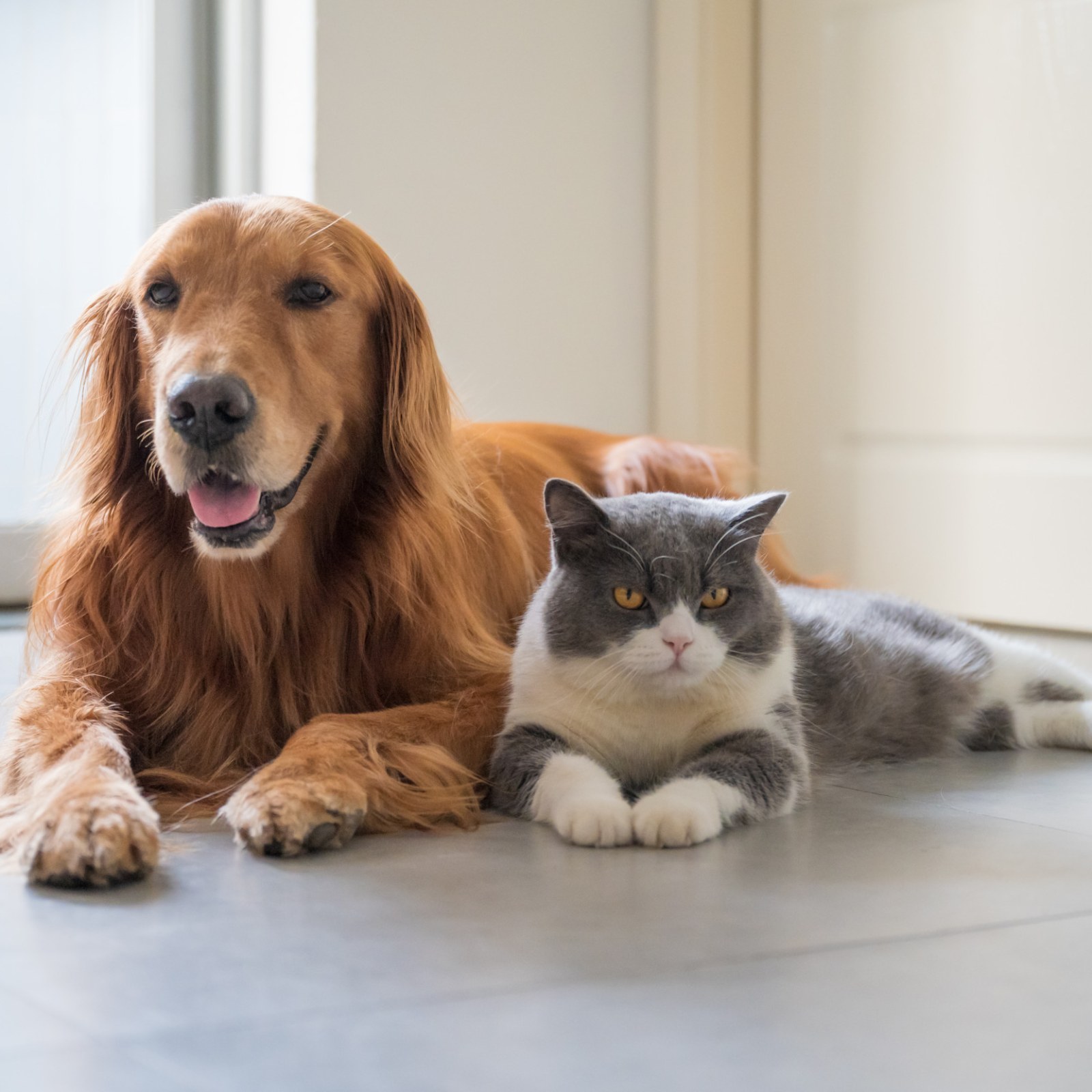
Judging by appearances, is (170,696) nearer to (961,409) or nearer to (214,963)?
(214,963)

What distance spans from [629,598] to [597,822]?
11.1 inches

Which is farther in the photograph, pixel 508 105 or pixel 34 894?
pixel 508 105

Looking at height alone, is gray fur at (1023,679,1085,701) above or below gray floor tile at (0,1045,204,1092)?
above

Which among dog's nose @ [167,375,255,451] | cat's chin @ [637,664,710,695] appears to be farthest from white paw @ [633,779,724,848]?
dog's nose @ [167,375,255,451]

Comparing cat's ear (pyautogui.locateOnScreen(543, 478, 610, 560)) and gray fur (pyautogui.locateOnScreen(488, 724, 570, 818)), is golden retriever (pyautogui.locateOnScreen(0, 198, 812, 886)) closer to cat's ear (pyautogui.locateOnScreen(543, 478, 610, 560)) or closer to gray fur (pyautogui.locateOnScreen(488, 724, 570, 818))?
gray fur (pyautogui.locateOnScreen(488, 724, 570, 818))

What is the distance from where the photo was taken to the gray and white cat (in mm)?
1673

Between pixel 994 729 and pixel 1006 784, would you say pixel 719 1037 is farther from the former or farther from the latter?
pixel 994 729

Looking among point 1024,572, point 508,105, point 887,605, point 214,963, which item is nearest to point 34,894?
point 214,963

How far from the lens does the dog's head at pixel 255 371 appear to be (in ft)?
5.54

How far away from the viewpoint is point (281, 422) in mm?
1717

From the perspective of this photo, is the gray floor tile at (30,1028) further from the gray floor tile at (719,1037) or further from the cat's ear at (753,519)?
the cat's ear at (753,519)

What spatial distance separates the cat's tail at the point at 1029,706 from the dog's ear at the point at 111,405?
49.1 inches

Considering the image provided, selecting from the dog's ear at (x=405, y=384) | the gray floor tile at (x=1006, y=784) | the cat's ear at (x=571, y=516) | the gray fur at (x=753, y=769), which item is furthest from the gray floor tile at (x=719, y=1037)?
the dog's ear at (x=405, y=384)

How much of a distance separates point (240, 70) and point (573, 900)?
8.72ft
